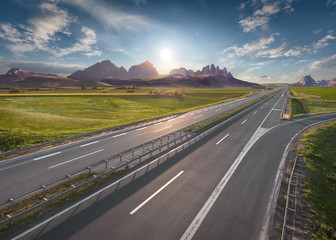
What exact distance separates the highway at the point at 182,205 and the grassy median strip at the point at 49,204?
0.54m

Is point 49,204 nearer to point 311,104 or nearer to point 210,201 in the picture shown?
point 210,201

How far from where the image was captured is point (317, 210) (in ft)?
24.8

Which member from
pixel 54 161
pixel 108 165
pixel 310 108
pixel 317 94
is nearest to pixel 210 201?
pixel 108 165

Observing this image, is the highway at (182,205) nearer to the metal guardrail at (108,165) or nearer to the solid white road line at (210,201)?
the solid white road line at (210,201)

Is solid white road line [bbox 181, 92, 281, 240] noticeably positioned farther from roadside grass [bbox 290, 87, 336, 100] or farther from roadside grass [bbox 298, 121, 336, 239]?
roadside grass [bbox 290, 87, 336, 100]

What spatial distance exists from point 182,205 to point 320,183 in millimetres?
9233

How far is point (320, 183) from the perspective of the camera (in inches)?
386

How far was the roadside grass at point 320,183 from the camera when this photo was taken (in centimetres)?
666

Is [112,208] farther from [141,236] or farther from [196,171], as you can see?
[196,171]

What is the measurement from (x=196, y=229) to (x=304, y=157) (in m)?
12.7

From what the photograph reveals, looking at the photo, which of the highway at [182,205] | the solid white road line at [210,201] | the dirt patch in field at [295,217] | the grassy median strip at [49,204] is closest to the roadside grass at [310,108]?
the solid white road line at [210,201]

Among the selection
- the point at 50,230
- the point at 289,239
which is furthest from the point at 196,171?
the point at 50,230

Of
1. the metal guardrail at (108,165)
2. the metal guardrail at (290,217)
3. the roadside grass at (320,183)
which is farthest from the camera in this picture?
the metal guardrail at (108,165)

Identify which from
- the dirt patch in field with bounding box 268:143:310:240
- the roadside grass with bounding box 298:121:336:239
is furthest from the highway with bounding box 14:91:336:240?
the roadside grass with bounding box 298:121:336:239
